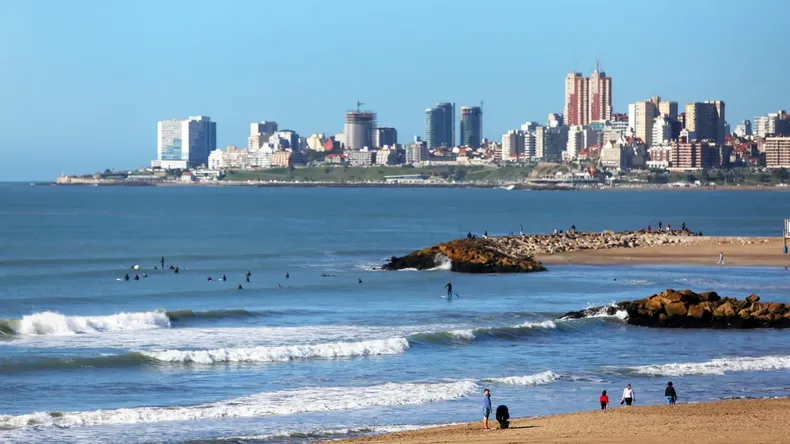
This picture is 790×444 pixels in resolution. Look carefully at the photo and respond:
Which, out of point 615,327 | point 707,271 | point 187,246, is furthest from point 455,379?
point 187,246

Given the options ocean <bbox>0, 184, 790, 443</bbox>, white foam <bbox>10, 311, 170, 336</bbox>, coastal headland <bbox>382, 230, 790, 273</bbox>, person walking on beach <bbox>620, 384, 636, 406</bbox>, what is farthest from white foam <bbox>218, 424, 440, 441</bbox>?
coastal headland <bbox>382, 230, 790, 273</bbox>

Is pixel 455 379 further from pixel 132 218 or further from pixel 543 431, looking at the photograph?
pixel 132 218

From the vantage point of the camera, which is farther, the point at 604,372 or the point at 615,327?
the point at 615,327

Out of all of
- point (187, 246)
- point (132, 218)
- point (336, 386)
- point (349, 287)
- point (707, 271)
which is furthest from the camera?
point (132, 218)

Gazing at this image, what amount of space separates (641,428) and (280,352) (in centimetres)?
1192

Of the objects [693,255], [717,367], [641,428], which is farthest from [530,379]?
[693,255]

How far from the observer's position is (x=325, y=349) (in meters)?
29.4

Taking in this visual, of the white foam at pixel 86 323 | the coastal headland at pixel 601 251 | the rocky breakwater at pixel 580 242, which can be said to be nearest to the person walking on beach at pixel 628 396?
the white foam at pixel 86 323

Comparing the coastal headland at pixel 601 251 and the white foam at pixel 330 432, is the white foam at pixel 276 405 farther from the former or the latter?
the coastal headland at pixel 601 251

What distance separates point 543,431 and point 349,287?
93.8ft

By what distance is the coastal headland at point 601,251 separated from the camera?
5438 centimetres

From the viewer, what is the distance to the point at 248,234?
89250 millimetres

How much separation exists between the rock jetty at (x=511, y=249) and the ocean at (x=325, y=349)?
1533 mm

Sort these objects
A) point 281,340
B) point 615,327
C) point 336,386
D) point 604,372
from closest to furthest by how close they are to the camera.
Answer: point 336,386, point 604,372, point 281,340, point 615,327
